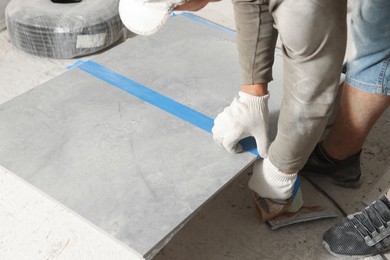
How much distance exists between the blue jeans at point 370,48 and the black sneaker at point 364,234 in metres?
0.38

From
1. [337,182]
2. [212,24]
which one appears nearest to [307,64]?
[337,182]

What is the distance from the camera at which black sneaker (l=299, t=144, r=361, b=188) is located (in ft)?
5.97

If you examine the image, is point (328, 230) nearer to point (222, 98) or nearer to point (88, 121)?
point (222, 98)

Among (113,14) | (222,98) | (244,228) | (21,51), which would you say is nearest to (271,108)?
(222,98)

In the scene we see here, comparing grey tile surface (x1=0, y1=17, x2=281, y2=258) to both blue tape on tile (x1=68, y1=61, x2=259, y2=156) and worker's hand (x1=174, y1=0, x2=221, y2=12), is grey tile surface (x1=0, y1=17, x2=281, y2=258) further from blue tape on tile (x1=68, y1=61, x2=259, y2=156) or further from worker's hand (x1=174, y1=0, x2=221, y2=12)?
worker's hand (x1=174, y1=0, x2=221, y2=12)

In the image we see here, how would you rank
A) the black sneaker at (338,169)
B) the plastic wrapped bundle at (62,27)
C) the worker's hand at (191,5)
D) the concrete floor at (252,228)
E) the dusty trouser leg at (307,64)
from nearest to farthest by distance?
the dusty trouser leg at (307,64) → the worker's hand at (191,5) → the concrete floor at (252,228) → the black sneaker at (338,169) → the plastic wrapped bundle at (62,27)

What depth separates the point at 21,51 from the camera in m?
2.49

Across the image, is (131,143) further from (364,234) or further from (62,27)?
(62,27)

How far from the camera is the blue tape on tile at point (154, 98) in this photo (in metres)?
1.70

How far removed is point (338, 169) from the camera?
71.9 inches

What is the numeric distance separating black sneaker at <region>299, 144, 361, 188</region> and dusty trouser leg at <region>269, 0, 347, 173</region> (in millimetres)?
418

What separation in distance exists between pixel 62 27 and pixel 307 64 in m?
1.40

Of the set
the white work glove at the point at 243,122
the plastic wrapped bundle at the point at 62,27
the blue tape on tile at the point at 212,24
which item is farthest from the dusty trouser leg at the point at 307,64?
the plastic wrapped bundle at the point at 62,27

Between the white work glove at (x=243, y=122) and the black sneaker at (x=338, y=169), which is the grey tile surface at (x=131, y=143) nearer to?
the white work glove at (x=243, y=122)
